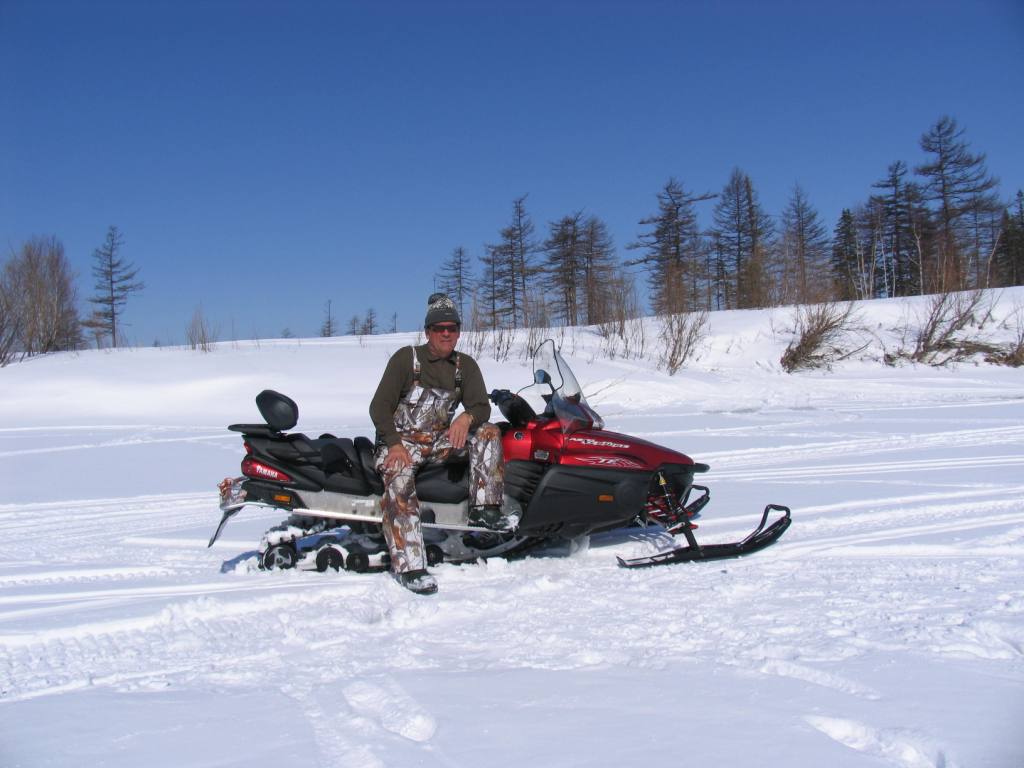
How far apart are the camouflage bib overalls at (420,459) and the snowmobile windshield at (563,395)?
1.41 ft

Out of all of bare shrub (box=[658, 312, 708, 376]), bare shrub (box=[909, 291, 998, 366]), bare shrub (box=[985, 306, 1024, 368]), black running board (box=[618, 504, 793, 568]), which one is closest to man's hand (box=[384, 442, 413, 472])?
black running board (box=[618, 504, 793, 568])

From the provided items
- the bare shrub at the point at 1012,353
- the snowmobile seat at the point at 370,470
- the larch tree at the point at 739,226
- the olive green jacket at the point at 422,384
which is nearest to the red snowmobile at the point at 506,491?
the snowmobile seat at the point at 370,470

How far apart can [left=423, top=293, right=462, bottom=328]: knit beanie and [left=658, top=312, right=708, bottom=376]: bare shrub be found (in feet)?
41.0

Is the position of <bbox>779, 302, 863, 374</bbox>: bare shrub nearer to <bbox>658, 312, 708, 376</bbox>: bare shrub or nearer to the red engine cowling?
<bbox>658, 312, 708, 376</bbox>: bare shrub

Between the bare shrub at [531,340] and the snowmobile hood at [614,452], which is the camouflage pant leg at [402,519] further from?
the bare shrub at [531,340]

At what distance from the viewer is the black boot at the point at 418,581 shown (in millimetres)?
3459

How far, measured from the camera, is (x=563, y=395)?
4.16m

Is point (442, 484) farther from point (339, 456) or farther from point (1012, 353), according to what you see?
point (1012, 353)

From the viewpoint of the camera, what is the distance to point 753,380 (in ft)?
49.8

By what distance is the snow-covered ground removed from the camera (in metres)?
2.01

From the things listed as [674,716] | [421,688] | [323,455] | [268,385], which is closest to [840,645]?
[674,716]

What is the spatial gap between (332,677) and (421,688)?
13.9 inches

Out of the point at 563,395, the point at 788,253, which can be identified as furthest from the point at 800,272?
the point at 563,395

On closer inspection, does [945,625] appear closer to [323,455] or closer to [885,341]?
[323,455]
